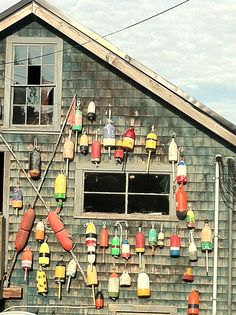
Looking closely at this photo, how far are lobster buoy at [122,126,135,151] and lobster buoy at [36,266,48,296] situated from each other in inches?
120

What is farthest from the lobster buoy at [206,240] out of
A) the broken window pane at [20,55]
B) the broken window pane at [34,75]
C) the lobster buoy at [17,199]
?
the broken window pane at [20,55]

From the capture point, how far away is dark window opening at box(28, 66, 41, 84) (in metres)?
13.4

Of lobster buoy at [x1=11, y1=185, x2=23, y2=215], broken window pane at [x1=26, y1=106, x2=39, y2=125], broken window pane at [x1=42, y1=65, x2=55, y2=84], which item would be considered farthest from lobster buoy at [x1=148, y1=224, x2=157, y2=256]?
broken window pane at [x1=42, y1=65, x2=55, y2=84]

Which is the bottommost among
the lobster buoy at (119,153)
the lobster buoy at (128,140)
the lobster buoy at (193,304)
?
the lobster buoy at (193,304)

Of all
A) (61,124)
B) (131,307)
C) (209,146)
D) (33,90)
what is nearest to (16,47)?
(33,90)

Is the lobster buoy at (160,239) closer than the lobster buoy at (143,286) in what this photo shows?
No

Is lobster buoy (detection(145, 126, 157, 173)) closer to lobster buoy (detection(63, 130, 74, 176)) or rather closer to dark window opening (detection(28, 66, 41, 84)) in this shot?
lobster buoy (detection(63, 130, 74, 176))

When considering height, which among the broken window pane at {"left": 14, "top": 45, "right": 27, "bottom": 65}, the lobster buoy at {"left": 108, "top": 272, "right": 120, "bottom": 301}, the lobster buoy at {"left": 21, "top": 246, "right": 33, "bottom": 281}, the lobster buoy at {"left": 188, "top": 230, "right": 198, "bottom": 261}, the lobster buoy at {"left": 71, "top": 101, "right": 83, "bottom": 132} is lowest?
the lobster buoy at {"left": 108, "top": 272, "right": 120, "bottom": 301}

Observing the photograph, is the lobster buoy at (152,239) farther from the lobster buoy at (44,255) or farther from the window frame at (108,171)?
the lobster buoy at (44,255)

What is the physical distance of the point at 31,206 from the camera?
1313 centimetres

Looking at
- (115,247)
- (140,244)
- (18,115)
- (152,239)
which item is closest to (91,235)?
(115,247)

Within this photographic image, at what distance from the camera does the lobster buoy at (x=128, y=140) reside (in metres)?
13.0

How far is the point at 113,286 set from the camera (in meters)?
12.8

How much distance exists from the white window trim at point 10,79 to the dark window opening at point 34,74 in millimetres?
395
